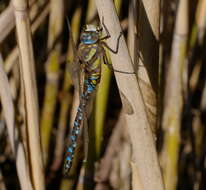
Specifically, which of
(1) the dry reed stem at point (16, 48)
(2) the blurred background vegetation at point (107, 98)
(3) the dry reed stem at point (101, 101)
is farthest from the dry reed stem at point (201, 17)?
(1) the dry reed stem at point (16, 48)

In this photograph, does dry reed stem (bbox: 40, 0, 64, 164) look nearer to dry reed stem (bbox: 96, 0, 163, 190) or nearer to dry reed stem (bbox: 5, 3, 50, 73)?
dry reed stem (bbox: 5, 3, 50, 73)

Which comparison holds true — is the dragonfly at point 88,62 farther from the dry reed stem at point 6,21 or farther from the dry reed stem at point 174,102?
the dry reed stem at point 174,102

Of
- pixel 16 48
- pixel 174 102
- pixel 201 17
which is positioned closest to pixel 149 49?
pixel 174 102

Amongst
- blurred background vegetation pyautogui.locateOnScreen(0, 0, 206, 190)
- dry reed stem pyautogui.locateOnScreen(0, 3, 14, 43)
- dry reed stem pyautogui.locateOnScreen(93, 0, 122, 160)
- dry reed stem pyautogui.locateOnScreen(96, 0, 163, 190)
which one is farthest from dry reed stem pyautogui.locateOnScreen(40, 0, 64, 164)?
dry reed stem pyautogui.locateOnScreen(96, 0, 163, 190)

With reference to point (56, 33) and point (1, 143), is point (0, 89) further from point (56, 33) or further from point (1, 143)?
point (1, 143)

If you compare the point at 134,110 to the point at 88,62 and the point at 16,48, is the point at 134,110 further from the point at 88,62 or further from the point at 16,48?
the point at 16,48
